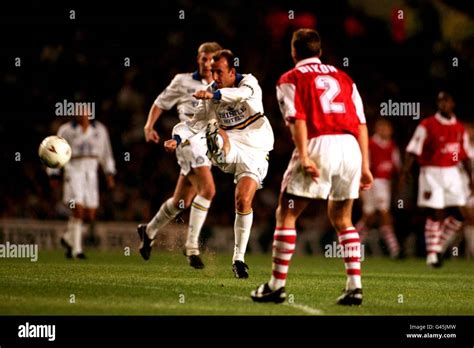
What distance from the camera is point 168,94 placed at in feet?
41.1

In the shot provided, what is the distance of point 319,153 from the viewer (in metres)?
8.29

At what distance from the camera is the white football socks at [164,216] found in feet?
39.9

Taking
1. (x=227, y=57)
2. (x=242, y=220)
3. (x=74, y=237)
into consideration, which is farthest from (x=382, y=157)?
(x=227, y=57)

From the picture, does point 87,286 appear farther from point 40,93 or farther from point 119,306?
Answer: point 40,93

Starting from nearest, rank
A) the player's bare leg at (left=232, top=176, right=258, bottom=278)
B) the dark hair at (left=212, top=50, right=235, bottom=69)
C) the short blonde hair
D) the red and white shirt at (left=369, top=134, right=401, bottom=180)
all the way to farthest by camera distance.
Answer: the dark hair at (left=212, top=50, right=235, bottom=69), the player's bare leg at (left=232, top=176, right=258, bottom=278), the short blonde hair, the red and white shirt at (left=369, top=134, right=401, bottom=180)

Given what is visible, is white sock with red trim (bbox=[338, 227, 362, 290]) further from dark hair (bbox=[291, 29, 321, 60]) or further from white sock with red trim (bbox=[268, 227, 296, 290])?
dark hair (bbox=[291, 29, 321, 60])

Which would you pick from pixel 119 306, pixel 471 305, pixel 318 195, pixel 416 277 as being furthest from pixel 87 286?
pixel 416 277

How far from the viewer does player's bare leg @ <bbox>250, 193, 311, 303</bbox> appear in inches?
327

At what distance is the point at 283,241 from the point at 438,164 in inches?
299

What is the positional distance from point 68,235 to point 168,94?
3.68 metres

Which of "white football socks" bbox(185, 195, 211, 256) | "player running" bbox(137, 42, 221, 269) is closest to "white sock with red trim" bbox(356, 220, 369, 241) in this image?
"player running" bbox(137, 42, 221, 269)

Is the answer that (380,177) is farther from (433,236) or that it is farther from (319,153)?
(319,153)

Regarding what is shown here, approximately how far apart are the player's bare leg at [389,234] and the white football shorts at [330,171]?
9462mm
